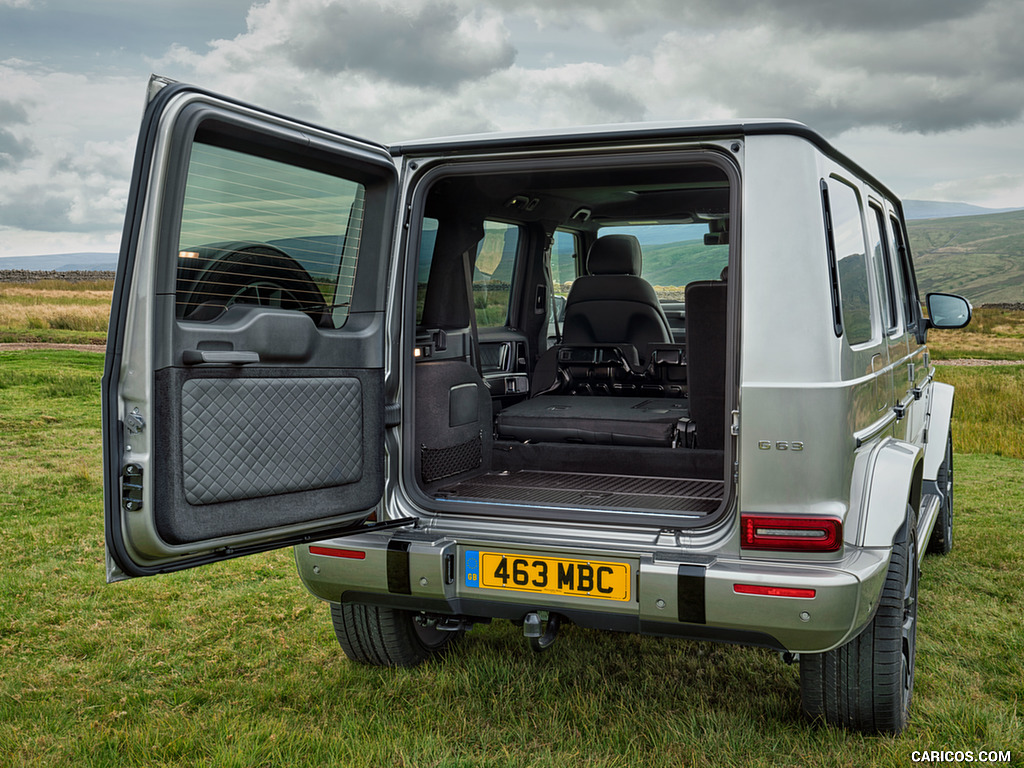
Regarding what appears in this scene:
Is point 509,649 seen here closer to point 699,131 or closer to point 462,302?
point 462,302

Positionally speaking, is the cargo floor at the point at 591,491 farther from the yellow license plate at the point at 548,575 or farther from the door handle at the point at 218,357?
the door handle at the point at 218,357

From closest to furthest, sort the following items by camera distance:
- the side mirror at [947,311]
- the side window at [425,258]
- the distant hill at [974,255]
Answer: the side window at [425,258], the side mirror at [947,311], the distant hill at [974,255]

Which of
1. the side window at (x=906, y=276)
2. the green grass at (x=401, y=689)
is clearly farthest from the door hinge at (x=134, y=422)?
the side window at (x=906, y=276)

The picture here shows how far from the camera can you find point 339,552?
305 centimetres

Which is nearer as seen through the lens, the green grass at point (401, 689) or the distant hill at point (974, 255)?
the green grass at point (401, 689)

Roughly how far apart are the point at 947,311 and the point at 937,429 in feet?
2.17

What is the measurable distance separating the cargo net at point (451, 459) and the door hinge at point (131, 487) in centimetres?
134

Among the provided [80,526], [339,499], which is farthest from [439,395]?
[80,526]

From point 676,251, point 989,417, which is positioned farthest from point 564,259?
point 989,417

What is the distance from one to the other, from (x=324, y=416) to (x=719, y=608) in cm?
128

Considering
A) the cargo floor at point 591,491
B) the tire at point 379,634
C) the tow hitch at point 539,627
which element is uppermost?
the cargo floor at point 591,491

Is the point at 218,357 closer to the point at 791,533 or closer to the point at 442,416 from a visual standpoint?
the point at 442,416

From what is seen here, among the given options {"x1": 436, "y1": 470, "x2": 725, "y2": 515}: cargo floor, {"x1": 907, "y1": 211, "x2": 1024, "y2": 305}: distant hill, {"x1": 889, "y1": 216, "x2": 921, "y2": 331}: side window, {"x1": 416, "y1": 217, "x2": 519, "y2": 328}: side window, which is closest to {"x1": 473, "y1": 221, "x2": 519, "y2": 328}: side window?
{"x1": 416, "y1": 217, "x2": 519, "y2": 328}: side window

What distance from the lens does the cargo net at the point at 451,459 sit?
11.6 ft
